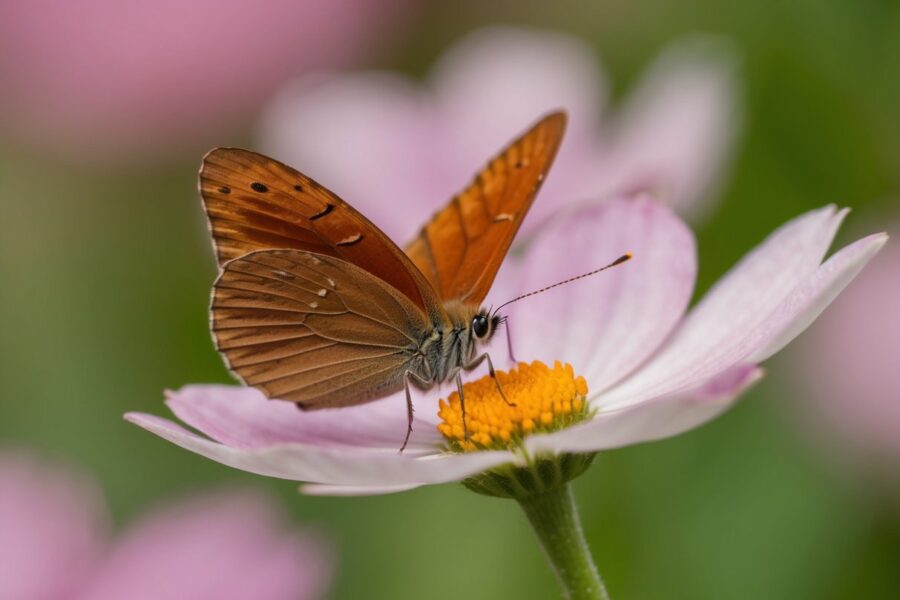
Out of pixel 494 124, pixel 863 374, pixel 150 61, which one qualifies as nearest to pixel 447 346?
pixel 863 374

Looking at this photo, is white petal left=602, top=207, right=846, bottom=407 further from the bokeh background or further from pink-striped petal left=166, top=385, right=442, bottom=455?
the bokeh background

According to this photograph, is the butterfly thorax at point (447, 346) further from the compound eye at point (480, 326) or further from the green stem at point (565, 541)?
the green stem at point (565, 541)

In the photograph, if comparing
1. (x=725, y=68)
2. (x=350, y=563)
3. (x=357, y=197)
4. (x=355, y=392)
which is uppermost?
(x=725, y=68)

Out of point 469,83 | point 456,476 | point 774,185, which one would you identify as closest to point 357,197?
point 469,83

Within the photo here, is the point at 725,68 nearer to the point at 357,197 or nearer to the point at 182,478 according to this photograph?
the point at 357,197

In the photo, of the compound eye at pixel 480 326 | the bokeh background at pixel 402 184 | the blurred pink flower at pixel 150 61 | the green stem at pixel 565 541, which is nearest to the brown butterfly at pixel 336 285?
the compound eye at pixel 480 326

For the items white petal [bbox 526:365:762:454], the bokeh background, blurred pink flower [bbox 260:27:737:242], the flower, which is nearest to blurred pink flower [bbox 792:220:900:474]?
the bokeh background
